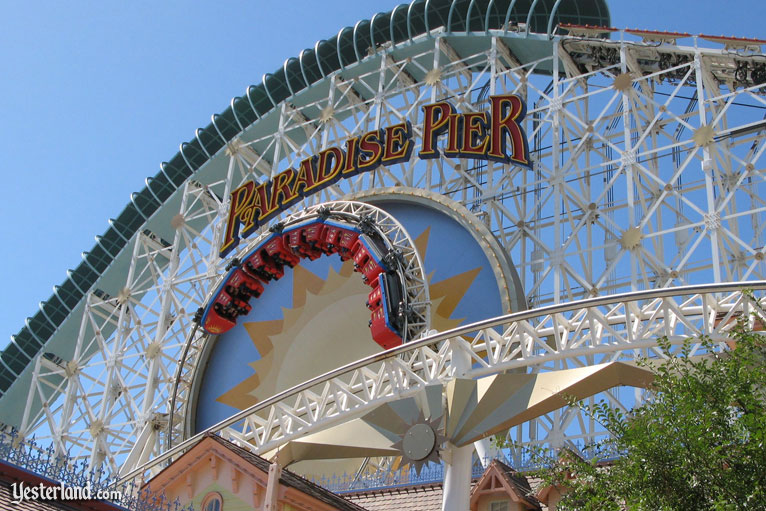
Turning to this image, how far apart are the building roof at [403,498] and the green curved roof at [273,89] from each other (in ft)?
48.5

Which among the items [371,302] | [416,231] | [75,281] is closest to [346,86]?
[416,231]

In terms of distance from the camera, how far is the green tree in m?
12.2

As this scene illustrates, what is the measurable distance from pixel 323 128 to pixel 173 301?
7.54 metres

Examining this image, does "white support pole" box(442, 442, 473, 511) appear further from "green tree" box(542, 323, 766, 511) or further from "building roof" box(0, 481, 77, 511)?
"building roof" box(0, 481, 77, 511)

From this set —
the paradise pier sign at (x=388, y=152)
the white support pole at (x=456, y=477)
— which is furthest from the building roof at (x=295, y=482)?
the paradise pier sign at (x=388, y=152)

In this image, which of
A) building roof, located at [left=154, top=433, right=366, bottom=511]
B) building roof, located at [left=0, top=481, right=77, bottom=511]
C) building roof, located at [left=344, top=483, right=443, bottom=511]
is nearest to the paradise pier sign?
building roof, located at [left=344, top=483, right=443, bottom=511]

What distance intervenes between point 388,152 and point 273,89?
27.2ft

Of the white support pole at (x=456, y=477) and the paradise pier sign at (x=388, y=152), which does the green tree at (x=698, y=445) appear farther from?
the paradise pier sign at (x=388, y=152)

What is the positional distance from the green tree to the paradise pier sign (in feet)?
45.6

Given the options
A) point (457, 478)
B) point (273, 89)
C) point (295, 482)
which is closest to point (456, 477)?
point (457, 478)

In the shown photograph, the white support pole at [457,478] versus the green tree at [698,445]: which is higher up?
the white support pole at [457,478]

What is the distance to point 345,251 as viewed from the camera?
90.2 ft

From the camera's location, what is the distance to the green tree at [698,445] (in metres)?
12.2

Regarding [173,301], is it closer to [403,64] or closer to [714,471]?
[403,64]
